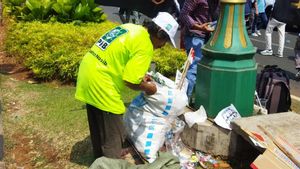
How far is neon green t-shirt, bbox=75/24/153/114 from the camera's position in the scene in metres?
3.59

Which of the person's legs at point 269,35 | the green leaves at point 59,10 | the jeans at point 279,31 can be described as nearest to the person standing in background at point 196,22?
the green leaves at point 59,10

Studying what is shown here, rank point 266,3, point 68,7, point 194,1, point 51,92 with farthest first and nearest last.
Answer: point 266,3 < point 68,7 < point 51,92 < point 194,1

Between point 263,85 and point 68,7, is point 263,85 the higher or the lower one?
the lower one

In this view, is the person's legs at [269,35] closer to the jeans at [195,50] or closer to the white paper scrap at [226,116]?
the jeans at [195,50]

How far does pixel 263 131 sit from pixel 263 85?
1435mm

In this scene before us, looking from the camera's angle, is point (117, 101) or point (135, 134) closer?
point (117, 101)

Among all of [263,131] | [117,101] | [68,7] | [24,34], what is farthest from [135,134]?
[68,7]

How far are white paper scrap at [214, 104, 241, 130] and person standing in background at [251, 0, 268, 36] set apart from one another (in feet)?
28.0

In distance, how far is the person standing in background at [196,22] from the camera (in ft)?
17.3

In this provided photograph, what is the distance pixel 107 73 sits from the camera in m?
3.71

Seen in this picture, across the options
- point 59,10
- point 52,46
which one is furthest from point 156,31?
point 59,10

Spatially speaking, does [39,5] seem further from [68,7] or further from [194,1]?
[194,1]

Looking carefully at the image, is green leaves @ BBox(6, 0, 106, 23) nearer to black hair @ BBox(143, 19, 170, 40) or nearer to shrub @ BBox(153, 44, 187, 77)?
shrub @ BBox(153, 44, 187, 77)

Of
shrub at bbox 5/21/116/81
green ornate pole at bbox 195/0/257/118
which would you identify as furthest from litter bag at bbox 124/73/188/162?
shrub at bbox 5/21/116/81
